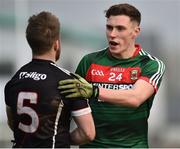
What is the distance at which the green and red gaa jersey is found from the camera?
15.9 ft

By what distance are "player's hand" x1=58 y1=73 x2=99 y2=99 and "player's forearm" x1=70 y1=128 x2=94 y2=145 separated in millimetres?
225

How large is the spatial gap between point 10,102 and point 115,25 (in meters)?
1.03

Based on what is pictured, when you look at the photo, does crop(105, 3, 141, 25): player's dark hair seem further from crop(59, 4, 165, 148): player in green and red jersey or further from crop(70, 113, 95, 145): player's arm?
crop(70, 113, 95, 145): player's arm

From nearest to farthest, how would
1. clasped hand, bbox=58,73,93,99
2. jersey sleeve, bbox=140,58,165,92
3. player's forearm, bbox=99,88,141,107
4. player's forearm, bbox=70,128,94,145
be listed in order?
clasped hand, bbox=58,73,93,99 < player's forearm, bbox=70,128,94,145 < player's forearm, bbox=99,88,141,107 < jersey sleeve, bbox=140,58,165,92

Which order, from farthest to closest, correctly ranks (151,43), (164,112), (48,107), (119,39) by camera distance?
1. (164,112)
2. (151,43)
3. (119,39)
4. (48,107)

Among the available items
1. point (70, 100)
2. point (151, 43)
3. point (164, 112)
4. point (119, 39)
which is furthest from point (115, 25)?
point (164, 112)

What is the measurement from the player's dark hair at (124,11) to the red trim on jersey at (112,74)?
37cm

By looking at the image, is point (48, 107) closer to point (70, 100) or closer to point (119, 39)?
point (70, 100)

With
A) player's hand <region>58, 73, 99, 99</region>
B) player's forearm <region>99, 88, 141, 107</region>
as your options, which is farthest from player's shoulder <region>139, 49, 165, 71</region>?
player's hand <region>58, 73, 99, 99</region>

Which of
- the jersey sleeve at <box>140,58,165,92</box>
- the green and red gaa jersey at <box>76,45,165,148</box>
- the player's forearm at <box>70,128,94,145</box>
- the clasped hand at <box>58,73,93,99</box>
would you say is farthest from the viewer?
the green and red gaa jersey at <box>76,45,165,148</box>

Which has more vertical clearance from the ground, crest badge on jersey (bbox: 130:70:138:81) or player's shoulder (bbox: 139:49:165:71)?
player's shoulder (bbox: 139:49:165:71)

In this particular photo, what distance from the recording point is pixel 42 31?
4.12 meters

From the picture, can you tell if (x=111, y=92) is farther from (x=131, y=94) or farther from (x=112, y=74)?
(x=112, y=74)

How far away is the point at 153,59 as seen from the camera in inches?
194
